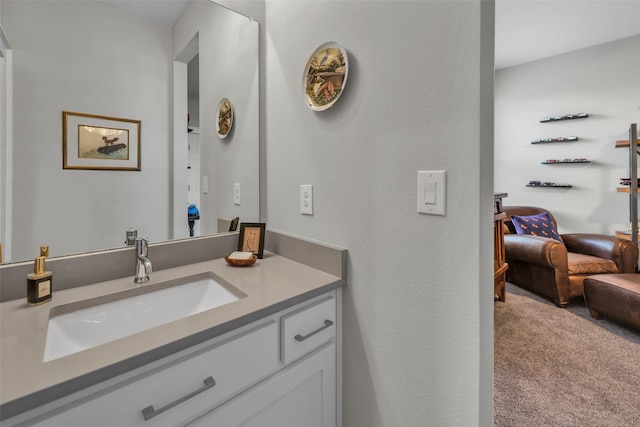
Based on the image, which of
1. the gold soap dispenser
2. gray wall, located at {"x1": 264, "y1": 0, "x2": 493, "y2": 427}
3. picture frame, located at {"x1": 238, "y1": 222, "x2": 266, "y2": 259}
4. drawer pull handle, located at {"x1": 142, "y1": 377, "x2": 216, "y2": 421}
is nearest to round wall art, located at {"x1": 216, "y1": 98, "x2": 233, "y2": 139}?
gray wall, located at {"x1": 264, "y1": 0, "x2": 493, "y2": 427}

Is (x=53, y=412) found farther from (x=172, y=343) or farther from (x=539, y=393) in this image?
(x=539, y=393)

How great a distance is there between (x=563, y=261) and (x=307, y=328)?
2.75m

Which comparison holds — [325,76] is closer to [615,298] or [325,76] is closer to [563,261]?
[615,298]

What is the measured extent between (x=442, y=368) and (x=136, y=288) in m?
0.96

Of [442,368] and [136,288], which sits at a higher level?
[136,288]

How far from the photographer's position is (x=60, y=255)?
0.93m

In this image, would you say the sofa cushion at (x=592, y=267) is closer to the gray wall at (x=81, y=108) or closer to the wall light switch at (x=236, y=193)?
the wall light switch at (x=236, y=193)

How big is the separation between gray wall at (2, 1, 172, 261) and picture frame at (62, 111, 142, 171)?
2 cm

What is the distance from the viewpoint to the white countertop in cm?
51

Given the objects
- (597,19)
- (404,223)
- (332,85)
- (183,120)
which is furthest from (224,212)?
(597,19)

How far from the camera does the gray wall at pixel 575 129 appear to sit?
3252 millimetres

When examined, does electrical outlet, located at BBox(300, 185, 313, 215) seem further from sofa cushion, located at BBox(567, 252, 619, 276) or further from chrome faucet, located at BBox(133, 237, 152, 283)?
sofa cushion, located at BBox(567, 252, 619, 276)

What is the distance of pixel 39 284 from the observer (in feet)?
2.71

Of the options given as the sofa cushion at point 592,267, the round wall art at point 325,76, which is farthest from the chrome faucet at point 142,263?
the sofa cushion at point 592,267
